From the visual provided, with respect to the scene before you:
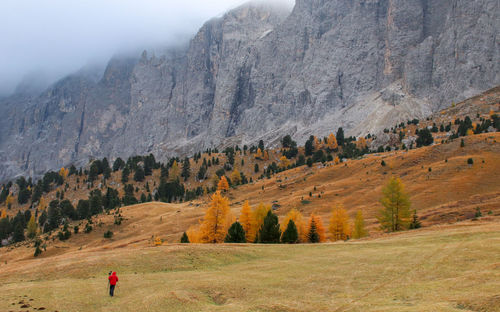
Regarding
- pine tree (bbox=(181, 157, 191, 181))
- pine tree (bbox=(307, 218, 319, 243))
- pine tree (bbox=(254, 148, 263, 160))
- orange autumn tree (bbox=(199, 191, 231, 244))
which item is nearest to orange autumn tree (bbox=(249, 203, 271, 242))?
orange autumn tree (bbox=(199, 191, 231, 244))

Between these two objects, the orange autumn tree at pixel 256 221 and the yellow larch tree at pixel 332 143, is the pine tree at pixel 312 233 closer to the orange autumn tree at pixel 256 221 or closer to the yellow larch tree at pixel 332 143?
the orange autumn tree at pixel 256 221

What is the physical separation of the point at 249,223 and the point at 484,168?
198 ft

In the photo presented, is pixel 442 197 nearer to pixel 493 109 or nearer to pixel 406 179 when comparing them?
pixel 406 179

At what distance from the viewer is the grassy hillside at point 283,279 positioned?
67.2 ft

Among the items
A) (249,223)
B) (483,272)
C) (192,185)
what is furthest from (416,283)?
(192,185)

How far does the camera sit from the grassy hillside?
67.2 ft

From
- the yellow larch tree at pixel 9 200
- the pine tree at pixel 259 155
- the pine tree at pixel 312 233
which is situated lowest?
the pine tree at pixel 312 233

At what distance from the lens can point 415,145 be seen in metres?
144

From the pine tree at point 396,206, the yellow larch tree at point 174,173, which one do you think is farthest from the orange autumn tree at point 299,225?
the yellow larch tree at point 174,173

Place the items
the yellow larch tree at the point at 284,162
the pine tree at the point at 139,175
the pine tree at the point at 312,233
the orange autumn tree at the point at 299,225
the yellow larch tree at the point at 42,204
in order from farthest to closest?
the pine tree at the point at 139,175 < the yellow larch tree at the point at 284,162 < the yellow larch tree at the point at 42,204 < the orange autumn tree at the point at 299,225 < the pine tree at the point at 312,233

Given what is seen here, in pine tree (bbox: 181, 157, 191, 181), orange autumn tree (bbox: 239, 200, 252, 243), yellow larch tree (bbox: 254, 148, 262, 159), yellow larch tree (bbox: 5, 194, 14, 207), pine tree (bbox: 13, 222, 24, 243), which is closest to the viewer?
orange autumn tree (bbox: 239, 200, 252, 243)

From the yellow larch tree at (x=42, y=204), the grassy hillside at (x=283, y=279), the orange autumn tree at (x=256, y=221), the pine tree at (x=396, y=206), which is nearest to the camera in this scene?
the grassy hillside at (x=283, y=279)

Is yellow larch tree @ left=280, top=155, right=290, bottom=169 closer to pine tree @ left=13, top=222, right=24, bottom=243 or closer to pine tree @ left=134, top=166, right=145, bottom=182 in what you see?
pine tree @ left=134, top=166, right=145, bottom=182

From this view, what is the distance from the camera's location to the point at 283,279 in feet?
92.6
